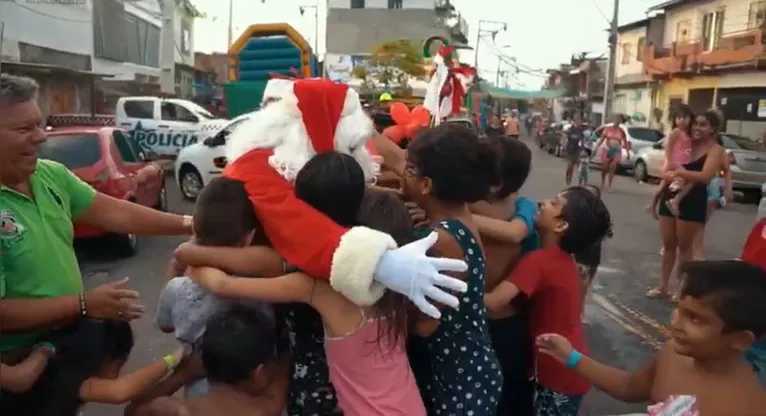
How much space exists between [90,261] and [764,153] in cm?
1397

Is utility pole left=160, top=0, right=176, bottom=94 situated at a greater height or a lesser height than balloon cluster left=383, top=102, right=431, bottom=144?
greater

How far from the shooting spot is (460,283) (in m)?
1.94

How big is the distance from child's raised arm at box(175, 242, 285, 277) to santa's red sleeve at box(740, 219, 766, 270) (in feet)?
5.90

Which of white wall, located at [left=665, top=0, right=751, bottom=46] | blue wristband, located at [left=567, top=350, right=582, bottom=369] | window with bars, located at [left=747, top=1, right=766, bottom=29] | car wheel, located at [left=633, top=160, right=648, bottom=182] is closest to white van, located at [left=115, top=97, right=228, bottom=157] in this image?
car wheel, located at [left=633, top=160, right=648, bottom=182]

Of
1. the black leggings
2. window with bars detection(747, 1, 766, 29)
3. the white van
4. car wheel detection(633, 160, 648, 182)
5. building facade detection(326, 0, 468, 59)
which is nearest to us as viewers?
the black leggings

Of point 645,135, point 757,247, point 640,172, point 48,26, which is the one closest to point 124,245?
point 757,247

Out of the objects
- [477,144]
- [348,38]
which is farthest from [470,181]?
[348,38]

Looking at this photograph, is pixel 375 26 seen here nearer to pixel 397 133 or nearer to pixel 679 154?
pixel 679 154

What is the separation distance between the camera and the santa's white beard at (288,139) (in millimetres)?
2170

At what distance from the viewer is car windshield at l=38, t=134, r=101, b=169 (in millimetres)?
8039

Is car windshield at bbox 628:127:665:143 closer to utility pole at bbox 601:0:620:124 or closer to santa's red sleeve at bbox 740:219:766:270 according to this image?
utility pole at bbox 601:0:620:124

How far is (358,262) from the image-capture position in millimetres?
1915

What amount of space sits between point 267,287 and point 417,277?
417 millimetres

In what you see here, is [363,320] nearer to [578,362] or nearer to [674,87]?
[578,362]
